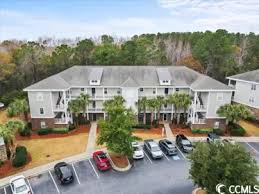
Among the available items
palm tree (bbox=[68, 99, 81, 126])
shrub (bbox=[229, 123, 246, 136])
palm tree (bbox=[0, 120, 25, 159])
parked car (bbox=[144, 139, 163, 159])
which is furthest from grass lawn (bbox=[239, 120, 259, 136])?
palm tree (bbox=[0, 120, 25, 159])

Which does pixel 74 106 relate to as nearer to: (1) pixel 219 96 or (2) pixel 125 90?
(2) pixel 125 90

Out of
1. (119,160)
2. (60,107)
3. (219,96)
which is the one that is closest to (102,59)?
(60,107)

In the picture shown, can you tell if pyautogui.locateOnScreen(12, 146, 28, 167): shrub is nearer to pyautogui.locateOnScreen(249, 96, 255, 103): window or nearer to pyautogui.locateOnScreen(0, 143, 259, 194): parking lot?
pyautogui.locateOnScreen(0, 143, 259, 194): parking lot

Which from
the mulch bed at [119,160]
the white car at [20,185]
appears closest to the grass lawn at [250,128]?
the mulch bed at [119,160]

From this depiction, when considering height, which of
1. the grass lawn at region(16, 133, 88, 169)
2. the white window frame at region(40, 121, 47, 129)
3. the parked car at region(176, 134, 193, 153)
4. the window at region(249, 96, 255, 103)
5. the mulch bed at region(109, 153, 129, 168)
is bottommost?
the mulch bed at region(109, 153, 129, 168)

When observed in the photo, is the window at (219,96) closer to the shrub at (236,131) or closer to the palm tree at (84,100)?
the shrub at (236,131)

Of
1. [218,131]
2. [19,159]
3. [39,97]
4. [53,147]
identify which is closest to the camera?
[19,159]

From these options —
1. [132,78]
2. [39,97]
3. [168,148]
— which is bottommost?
[168,148]
